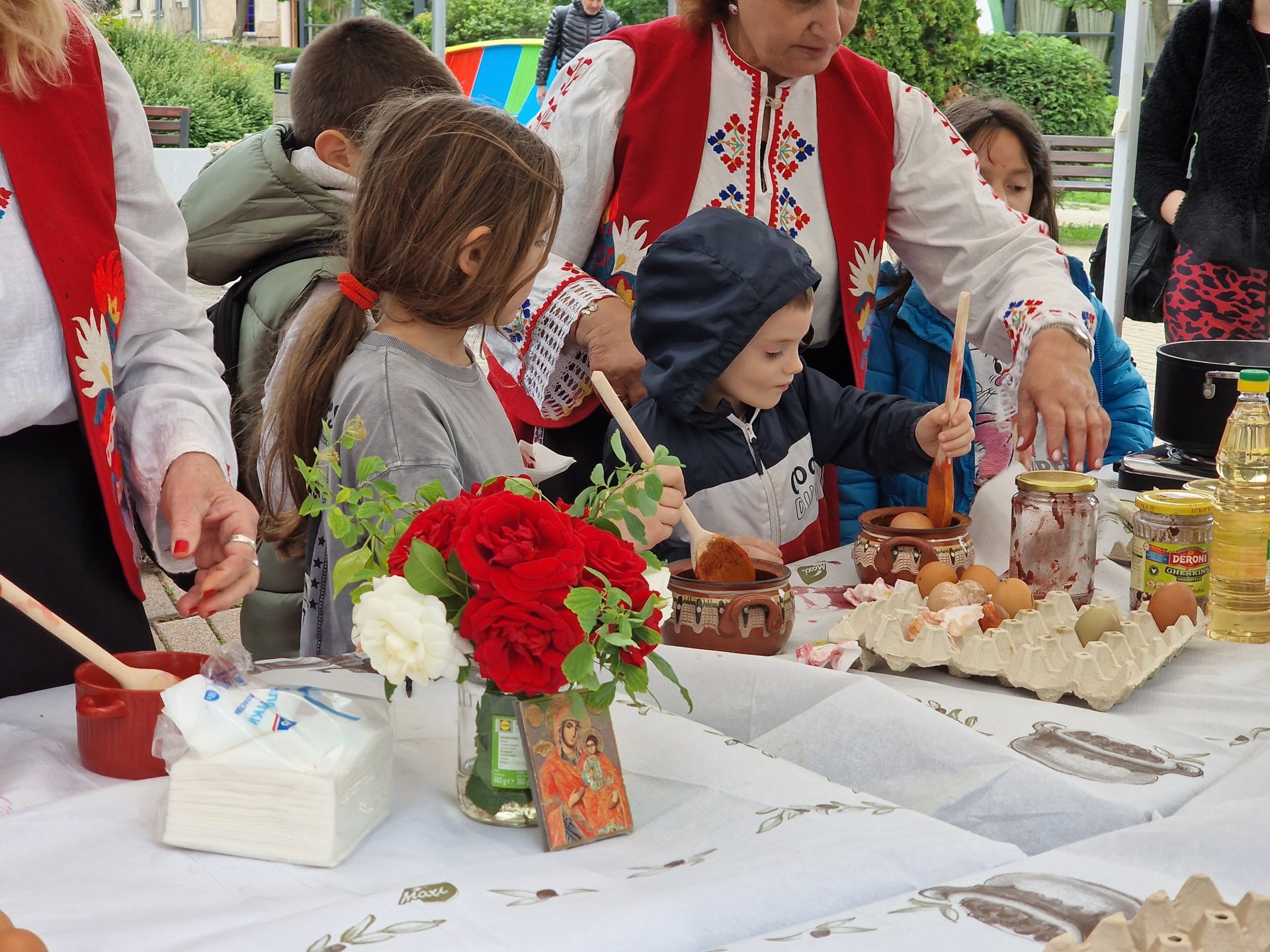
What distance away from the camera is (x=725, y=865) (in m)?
0.89

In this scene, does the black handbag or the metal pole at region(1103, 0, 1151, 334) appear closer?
the black handbag

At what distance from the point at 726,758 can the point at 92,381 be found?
0.71m

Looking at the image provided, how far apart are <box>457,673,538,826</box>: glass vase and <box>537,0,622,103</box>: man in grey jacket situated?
9180 mm

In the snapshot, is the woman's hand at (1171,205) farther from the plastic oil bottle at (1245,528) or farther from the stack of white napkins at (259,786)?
the stack of white napkins at (259,786)

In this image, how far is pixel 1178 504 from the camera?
1479mm

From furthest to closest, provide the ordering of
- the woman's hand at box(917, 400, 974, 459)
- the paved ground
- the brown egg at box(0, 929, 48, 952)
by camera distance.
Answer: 1. the paved ground
2. the woman's hand at box(917, 400, 974, 459)
3. the brown egg at box(0, 929, 48, 952)

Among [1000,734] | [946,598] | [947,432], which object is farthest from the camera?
[947,432]

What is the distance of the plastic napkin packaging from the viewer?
89 cm

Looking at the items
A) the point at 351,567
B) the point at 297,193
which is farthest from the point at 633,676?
the point at 297,193

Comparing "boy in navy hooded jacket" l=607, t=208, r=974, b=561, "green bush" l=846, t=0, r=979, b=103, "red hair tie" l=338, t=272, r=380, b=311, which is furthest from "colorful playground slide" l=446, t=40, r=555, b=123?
"red hair tie" l=338, t=272, r=380, b=311

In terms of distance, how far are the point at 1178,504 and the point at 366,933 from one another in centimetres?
108

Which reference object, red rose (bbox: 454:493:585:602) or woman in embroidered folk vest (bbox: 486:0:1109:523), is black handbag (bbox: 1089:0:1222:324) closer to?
woman in embroidered folk vest (bbox: 486:0:1109:523)

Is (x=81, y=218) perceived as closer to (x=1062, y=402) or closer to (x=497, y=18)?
(x=1062, y=402)

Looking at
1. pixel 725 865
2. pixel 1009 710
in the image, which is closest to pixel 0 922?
pixel 725 865
